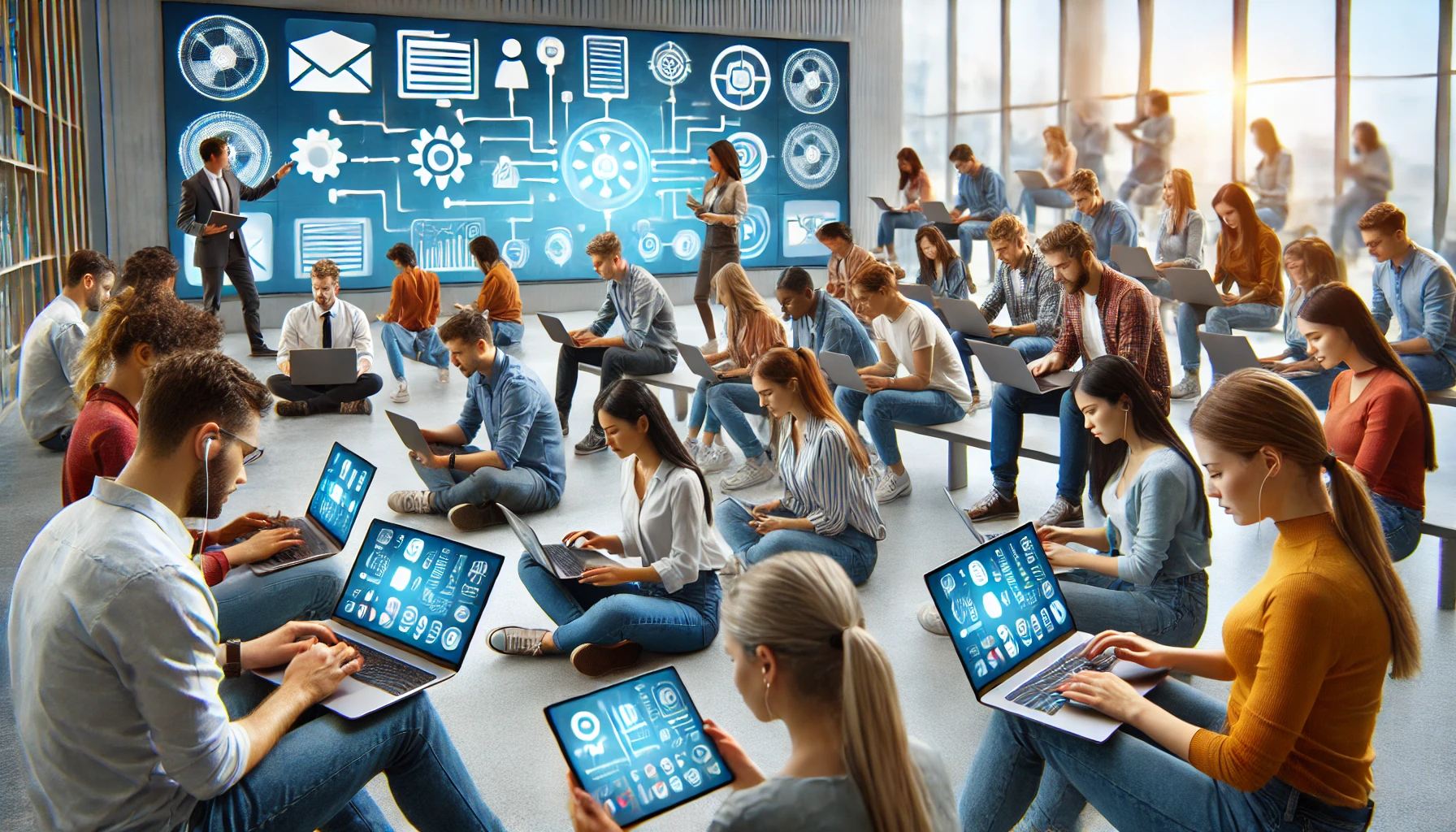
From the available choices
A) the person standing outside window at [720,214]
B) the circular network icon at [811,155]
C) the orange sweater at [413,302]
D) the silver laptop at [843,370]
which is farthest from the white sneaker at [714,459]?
the circular network icon at [811,155]

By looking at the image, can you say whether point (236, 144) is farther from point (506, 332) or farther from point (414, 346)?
point (506, 332)

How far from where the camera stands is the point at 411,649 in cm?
262

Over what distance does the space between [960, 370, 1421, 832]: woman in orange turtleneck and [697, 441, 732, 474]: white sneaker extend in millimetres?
4147

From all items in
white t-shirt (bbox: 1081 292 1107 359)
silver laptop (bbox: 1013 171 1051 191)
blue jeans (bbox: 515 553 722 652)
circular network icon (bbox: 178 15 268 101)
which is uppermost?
circular network icon (bbox: 178 15 268 101)

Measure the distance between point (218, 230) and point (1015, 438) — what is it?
7.18 meters

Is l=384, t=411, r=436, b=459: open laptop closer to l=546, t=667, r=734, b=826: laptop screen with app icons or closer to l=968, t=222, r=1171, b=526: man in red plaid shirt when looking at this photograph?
l=968, t=222, r=1171, b=526: man in red plaid shirt

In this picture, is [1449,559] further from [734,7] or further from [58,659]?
[734,7]

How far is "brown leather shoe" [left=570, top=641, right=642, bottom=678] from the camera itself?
3.59 metres

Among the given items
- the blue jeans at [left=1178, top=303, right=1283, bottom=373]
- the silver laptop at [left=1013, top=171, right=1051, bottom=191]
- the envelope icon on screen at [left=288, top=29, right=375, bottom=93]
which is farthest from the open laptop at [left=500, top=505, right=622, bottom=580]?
the envelope icon on screen at [left=288, top=29, right=375, bottom=93]

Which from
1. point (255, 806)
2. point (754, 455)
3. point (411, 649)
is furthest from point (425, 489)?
point (255, 806)

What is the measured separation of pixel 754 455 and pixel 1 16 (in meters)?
5.10

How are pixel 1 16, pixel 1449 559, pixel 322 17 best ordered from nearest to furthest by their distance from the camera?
pixel 1449 559 → pixel 1 16 → pixel 322 17

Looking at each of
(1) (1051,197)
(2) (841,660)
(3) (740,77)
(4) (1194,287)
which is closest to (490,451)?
(2) (841,660)

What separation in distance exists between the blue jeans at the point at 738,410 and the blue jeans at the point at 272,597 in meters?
3.03
